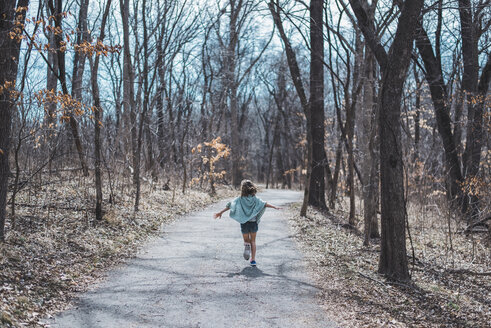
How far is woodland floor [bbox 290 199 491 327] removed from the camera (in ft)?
16.6

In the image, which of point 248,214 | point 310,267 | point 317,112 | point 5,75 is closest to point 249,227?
point 248,214

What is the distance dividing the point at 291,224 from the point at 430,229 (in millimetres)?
4468

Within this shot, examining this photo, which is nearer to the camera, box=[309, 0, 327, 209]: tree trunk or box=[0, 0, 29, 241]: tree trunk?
box=[0, 0, 29, 241]: tree trunk

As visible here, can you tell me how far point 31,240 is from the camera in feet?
22.4

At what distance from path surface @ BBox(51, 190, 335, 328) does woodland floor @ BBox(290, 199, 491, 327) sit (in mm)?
418

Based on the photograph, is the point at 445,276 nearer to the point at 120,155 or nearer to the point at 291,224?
the point at 291,224

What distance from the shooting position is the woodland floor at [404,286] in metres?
5.05

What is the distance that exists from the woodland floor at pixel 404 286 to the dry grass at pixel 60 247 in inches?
143

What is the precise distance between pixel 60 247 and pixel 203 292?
10.2ft

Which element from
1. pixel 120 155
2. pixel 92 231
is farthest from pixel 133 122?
pixel 92 231

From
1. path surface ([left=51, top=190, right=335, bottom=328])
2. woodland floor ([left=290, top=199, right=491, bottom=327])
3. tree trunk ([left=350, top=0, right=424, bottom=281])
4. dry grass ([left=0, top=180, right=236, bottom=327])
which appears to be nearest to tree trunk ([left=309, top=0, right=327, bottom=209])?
woodland floor ([left=290, top=199, right=491, bottom=327])

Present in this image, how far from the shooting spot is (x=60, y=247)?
705 cm

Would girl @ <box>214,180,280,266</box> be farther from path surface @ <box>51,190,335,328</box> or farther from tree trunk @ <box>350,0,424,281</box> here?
tree trunk @ <box>350,0,424,281</box>

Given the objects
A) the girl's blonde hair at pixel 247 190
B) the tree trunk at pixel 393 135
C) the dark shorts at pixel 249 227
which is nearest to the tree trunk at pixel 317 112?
the girl's blonde hair at pixel 247 190
